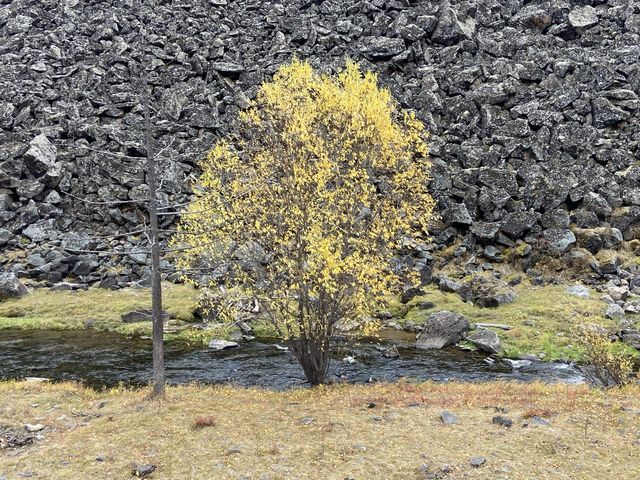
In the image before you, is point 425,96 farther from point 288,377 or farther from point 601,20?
point 288,377

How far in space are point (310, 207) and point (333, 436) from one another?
9.18 meters

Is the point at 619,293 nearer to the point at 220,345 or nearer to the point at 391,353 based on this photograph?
the point at 391,353

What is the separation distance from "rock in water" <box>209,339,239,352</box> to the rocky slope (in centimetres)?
2043

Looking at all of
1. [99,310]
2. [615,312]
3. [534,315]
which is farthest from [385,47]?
[99,310]

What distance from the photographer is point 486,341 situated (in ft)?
113

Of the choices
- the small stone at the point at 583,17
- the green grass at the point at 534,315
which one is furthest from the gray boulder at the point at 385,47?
the green grass at the point at 534,315

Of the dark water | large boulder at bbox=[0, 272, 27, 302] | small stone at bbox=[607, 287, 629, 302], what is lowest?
the dark water

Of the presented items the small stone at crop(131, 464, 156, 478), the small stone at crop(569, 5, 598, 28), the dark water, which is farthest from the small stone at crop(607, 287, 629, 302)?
the small stone at crop(569, 5, 598, 28)

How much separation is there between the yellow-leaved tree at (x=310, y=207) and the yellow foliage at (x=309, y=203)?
1.9 inches

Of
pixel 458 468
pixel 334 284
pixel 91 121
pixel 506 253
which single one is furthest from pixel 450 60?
pixel 458 468

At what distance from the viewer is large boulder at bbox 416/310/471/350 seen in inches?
1396

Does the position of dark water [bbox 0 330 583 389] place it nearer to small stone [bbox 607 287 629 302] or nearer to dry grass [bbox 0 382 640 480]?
dry grass [bbox 0 382 640 480]

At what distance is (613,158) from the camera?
57.9 metres

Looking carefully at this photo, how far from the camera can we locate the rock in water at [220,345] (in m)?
36.0
